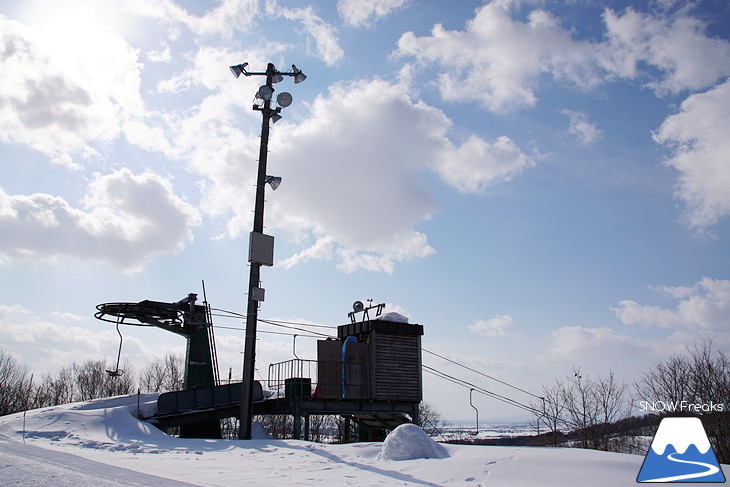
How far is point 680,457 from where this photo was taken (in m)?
8.02

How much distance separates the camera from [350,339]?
77.3 ft

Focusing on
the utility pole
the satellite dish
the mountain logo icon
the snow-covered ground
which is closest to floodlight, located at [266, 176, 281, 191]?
the utility pole

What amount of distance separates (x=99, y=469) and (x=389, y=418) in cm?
1712

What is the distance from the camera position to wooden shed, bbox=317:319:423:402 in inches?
892

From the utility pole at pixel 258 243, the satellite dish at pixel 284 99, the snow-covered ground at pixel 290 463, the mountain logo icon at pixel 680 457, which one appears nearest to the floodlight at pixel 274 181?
the utility pole at pixel 258 243

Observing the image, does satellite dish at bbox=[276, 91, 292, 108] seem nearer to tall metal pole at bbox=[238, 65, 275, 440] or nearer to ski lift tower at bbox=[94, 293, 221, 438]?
tall metal pole at bbox=[238, 65, 275, 440]

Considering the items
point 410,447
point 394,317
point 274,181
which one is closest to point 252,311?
point 274,181

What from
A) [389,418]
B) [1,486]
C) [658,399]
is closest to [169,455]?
[1,486]

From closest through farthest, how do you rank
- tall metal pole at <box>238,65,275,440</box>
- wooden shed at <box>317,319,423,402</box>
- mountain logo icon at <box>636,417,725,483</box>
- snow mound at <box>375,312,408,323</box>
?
mountain logo icon at <box>636,417,725,483</box>
tall metal pole at <box>238,65,275,440</box>
wooden shed at <box>317,319,423,402</box>
snow mound at <box>375,312,408,323</box>

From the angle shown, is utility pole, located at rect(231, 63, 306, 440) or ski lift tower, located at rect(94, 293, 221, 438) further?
ski lift tower, located at rect(94, 293, 221, 438)

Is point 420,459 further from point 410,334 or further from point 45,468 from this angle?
point 410,334

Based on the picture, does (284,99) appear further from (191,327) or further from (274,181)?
(191,327)

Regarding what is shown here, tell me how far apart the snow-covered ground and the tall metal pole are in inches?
82.7

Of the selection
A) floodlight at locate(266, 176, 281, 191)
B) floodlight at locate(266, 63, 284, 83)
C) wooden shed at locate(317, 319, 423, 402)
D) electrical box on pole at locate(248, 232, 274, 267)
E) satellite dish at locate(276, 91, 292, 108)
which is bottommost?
wooden shed at locate(317, 319, 423, 402)
